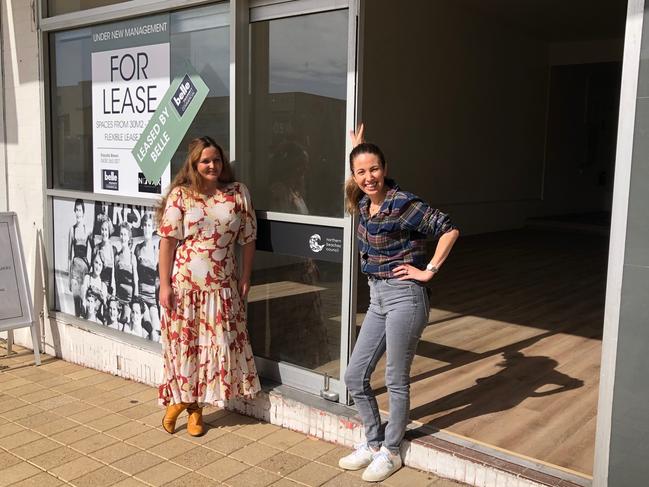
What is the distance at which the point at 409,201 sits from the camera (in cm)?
300

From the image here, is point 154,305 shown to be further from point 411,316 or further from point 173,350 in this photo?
point 411,316

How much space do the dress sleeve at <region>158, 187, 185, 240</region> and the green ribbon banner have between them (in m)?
0.76

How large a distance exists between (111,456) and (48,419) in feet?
2.51

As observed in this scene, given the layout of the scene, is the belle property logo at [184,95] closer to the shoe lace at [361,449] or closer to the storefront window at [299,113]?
the storefront window at [299,113]

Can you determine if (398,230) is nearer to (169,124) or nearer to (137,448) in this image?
(137,448)

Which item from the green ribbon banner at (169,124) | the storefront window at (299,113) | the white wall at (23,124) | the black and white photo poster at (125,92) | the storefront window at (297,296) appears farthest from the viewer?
the white wall at (23,124)

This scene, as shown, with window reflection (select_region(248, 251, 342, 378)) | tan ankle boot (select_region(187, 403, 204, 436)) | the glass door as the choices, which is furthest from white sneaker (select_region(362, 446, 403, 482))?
tan ankle boot (select_region(187, 403, 204, 436))

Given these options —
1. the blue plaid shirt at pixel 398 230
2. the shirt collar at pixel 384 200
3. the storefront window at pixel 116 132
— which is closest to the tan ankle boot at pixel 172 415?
the storefront window at pixel 116 132

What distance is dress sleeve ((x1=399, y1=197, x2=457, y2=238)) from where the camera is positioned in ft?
9.64

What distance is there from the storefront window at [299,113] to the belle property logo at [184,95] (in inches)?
18.8

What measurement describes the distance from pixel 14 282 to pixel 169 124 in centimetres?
186

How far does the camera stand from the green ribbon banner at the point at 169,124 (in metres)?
4.22

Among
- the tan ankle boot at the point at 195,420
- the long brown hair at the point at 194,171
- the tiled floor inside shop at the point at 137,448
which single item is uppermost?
the long brown hair at the point at 194,171

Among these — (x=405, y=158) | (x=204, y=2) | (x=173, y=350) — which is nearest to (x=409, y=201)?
(x=173, y=350)
